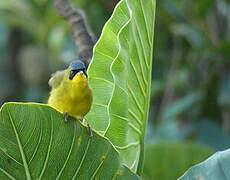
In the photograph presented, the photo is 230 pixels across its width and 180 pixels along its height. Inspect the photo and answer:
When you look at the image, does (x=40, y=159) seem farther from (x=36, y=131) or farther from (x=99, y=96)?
(x=99, y=96)

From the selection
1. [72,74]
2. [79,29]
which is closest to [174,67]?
[79,29]

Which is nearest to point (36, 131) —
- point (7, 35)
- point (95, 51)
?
point (95, 51)

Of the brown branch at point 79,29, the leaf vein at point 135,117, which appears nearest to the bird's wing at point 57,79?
the leaf vein at point 135,117

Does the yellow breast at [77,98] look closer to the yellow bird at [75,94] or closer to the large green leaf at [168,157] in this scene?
the yellow bird at [75,94]

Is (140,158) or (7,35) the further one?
(7,35)

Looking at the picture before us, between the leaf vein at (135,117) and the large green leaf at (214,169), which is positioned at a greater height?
the leaf vein at (135,117)

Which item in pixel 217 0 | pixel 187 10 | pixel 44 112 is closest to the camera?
pixel 44 112

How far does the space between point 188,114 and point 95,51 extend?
2.25 m

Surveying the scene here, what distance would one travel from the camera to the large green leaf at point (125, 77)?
4.17ft

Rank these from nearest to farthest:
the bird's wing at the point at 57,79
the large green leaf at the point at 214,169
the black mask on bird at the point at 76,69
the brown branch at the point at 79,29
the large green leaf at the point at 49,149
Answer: the large green leaf at the point at 49,149, the large green leaf at the point at 214,169, the black mask on bird at the point at 76,69, the bird's wing at the point at 57,79, the brown branch at the point at 79,29

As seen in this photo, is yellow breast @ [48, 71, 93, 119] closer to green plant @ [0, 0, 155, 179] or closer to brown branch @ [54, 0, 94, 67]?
green plant @ [0, 0, 155, 179]

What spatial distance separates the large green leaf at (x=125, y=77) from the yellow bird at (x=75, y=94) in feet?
0.16

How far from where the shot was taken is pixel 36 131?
3.74 feet

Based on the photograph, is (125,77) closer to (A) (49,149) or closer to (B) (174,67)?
(A) (49,149)
